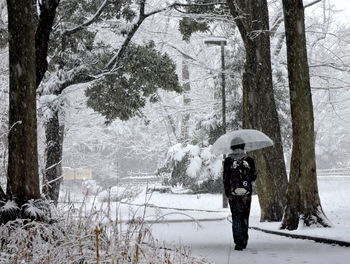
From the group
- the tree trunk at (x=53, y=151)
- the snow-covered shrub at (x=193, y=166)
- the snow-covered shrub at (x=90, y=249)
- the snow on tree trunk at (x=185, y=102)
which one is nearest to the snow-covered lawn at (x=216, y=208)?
the snow-covered shrub at (x=193, y=166)

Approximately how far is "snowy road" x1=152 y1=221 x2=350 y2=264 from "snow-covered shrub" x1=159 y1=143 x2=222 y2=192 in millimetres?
17595

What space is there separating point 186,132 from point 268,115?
22.6 m

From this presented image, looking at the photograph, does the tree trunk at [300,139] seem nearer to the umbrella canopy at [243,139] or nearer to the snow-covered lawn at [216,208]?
the snow-covered lawn at [216,208]

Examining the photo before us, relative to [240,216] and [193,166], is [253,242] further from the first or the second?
[193,166]

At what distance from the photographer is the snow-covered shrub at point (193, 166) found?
30625mm

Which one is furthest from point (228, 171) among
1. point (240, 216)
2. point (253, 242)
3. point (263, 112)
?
point (263, 112)

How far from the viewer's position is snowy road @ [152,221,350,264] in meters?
8.38

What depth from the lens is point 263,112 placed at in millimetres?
14992

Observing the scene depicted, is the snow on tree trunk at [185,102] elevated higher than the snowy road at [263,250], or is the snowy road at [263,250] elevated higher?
the snow on tree trunk at [185,102]

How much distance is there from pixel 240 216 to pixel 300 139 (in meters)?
3.45

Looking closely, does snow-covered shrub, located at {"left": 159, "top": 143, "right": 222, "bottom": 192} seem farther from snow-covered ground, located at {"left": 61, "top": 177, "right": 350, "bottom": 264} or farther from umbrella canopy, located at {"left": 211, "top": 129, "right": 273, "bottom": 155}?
umbrella canopy, located at {"left": 211, "top": 129, "right": 273, "bottom": 155}

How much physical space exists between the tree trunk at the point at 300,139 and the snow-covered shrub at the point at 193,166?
1770 cm

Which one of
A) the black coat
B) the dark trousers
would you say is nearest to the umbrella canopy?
the black coat

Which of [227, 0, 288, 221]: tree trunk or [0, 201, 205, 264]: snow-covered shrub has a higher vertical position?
[227, 0, 288, 221]: tree trunk
